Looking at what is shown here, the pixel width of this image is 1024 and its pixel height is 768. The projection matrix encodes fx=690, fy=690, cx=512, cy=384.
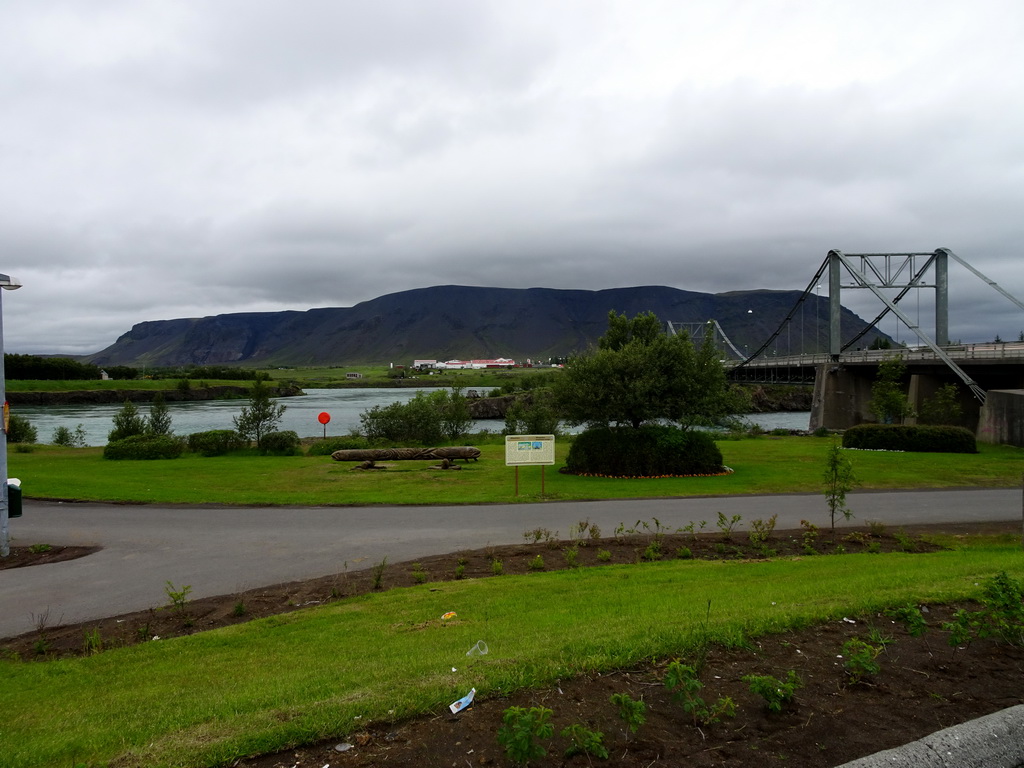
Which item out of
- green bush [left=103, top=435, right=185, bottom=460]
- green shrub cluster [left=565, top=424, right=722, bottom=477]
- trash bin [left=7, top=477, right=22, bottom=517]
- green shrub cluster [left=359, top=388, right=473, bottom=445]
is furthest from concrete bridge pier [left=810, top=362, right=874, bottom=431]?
trash bin [left=7, top=477, right=22, bottom=517]

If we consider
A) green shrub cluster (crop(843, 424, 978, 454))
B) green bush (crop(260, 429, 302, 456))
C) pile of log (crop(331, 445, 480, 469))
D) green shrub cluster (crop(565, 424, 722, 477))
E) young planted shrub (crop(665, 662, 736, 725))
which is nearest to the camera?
young planted shrub (crop(665, 662, 736, 725))

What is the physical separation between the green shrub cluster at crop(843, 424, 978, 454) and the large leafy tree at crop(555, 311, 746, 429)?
10126 millimetres

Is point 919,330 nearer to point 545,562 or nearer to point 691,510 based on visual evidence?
point 691,510

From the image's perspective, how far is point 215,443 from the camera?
34.1m

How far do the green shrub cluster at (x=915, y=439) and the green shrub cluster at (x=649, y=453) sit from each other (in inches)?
448

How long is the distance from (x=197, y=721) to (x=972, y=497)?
20.2 m

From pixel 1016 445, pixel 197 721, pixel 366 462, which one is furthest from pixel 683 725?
pixel 1016 445

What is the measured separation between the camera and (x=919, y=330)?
52.6 meters

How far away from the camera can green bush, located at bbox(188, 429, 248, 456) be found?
34.0 meters

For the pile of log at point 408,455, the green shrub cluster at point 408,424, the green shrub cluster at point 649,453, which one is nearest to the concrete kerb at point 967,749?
the green shrub cluster at point 649,453

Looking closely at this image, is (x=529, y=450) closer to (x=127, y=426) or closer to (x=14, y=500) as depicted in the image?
(x=14, y=500)

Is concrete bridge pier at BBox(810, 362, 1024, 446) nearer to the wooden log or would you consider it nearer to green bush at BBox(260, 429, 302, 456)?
the wooden log

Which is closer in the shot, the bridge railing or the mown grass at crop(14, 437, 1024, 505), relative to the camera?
the mown grass at crop(14, 437, 1024, 505)

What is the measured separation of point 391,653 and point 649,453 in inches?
747
